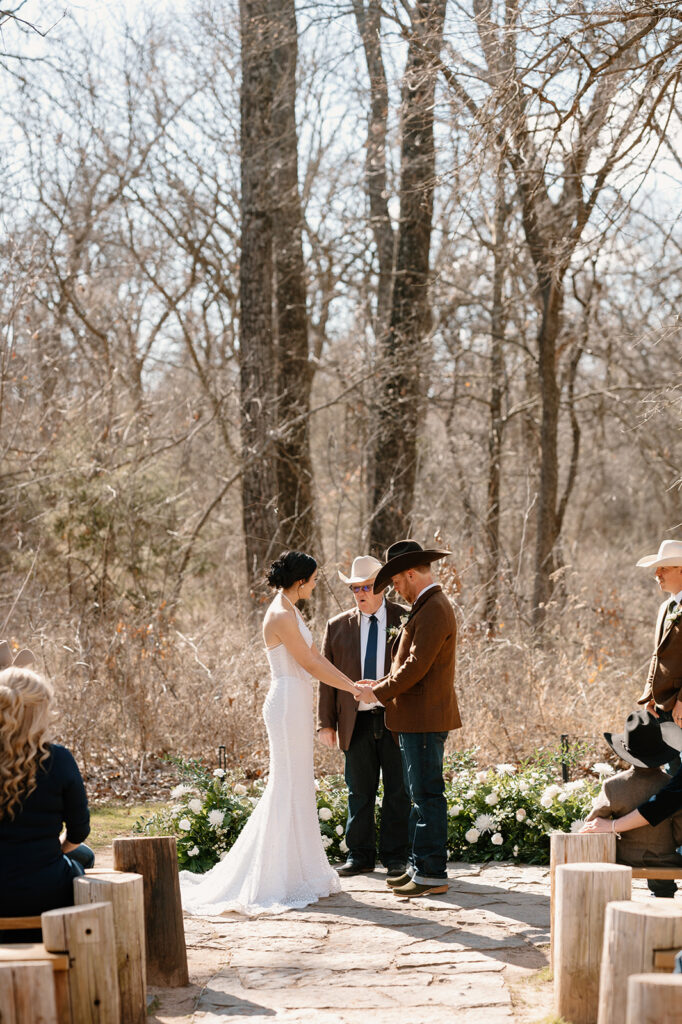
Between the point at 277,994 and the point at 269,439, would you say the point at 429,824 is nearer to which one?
the point at 277,994

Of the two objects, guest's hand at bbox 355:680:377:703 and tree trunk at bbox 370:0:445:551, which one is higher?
tree trunk at bbox 370:0:445:551

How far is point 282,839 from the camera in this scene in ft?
22.9

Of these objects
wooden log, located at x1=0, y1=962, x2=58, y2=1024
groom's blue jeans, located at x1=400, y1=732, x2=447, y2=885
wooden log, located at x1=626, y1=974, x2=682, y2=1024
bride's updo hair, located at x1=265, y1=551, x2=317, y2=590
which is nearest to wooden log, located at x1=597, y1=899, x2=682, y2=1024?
wooden log, located at x1=626, y1=974, x2=682, y2=1024

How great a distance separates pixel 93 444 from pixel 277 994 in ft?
34.1

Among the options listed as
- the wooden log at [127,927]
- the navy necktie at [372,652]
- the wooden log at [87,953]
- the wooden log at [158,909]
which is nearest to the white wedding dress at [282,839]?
the navy necktie at [372,652]

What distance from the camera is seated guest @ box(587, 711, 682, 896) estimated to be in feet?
18.0

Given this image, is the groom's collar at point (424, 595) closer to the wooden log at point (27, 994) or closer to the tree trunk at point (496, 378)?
the wooden log at point (27, 994)

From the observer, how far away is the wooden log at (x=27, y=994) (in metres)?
4.18

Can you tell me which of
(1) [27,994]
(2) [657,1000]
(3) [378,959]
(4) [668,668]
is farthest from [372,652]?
(2) [657,1000]

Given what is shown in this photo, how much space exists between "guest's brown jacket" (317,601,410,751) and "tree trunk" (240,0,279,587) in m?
6.83

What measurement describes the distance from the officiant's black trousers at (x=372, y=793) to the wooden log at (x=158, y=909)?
7.23 ft

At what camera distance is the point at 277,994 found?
5.31m

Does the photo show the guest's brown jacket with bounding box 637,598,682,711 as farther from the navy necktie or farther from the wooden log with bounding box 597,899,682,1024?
the wooden log with bounding box 597,899,682,1024

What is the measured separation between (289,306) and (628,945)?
13050 millimetres
